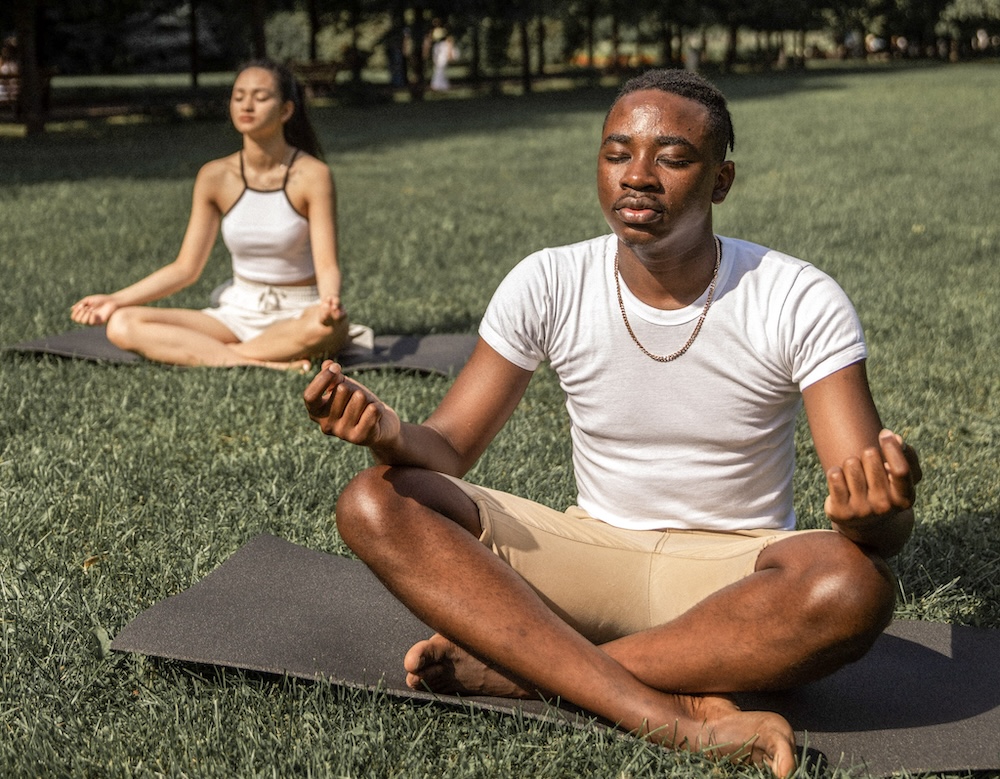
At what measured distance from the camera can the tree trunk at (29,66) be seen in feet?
64.6

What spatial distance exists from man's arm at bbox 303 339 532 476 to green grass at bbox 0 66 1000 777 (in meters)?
0.61

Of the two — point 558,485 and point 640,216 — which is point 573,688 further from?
point 558,485

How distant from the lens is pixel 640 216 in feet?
9.32

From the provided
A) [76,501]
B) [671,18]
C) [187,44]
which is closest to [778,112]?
[671,18]

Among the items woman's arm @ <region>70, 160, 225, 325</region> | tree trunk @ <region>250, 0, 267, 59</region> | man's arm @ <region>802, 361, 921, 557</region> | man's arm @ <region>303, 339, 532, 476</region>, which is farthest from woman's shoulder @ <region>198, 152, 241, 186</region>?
tree trunk @ <region>250, 0, 267, 59</region>

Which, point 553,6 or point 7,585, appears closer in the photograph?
point 7,585

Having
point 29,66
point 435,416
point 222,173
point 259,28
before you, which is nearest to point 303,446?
point 222,173

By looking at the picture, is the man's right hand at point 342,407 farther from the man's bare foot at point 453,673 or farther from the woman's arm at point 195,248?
the woman's arm at point 195,248

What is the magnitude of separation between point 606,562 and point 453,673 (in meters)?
0.44

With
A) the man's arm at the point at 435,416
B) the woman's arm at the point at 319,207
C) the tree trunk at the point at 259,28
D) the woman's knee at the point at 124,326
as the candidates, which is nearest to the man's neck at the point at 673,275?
the man's arm at the point at 435,416

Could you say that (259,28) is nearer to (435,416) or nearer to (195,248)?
(195,248)

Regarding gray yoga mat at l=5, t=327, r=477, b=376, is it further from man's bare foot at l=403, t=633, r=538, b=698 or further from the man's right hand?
the man's right hand

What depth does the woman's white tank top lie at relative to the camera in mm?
6059

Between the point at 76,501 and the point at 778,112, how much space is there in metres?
21.9
